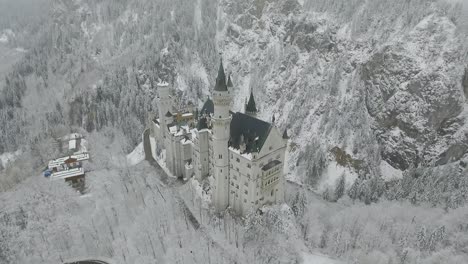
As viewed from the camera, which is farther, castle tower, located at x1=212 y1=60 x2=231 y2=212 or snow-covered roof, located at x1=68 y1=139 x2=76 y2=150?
snow-covered roof, located at x1=68 y1=139 x2=76 y2=150

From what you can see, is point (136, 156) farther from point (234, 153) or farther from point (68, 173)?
point (234, 153)

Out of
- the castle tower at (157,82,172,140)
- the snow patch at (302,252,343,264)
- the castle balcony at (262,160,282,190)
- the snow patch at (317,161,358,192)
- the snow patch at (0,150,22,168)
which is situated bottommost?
the snow patch at (0,150,22,168)

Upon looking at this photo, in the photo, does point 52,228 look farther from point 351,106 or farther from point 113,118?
point 351,106

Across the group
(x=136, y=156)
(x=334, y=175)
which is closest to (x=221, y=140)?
(x=136, y=156)

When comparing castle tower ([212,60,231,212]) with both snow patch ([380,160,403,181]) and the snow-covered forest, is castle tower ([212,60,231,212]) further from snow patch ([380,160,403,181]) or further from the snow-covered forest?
snow patch ([380,160,403,181])

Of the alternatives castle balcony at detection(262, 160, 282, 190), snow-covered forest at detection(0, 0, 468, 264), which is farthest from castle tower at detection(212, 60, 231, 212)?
castle balcony at detection(262, 160, 282, 190)
